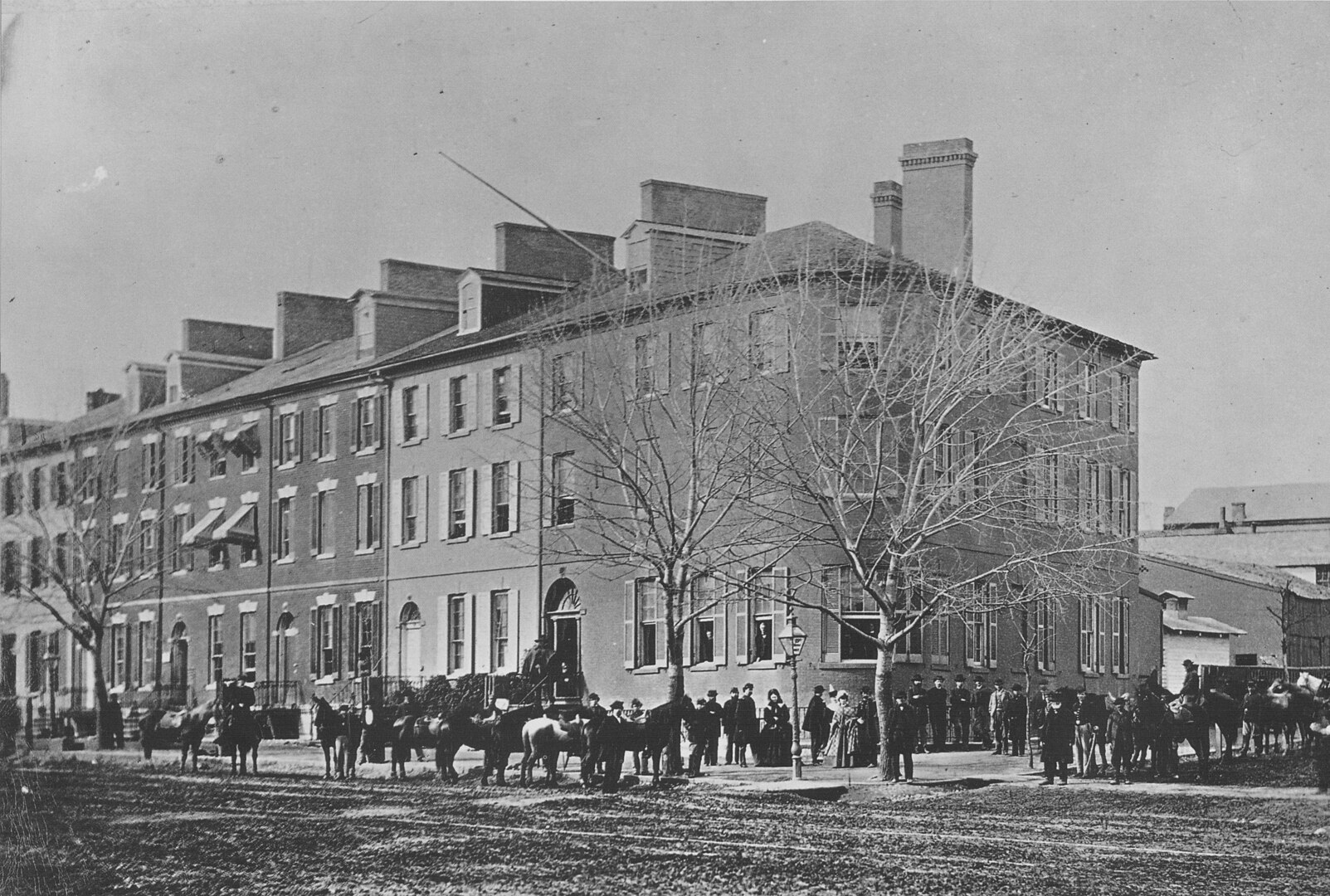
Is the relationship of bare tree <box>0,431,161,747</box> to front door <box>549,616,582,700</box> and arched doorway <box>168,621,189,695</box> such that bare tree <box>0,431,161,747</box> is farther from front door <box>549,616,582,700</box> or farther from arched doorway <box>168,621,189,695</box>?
front door <box>549,616,582,700</box>

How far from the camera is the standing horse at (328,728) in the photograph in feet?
95.5

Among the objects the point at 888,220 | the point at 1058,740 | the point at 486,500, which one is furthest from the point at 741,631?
the point at 1058,740

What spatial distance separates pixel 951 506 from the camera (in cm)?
2825

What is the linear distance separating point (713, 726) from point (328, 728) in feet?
20.8

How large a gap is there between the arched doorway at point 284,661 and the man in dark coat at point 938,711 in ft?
37.4

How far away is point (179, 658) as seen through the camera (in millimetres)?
31797

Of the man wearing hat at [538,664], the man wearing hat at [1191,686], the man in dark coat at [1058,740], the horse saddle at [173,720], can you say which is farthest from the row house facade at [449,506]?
the man in dark coat at [1058,740]

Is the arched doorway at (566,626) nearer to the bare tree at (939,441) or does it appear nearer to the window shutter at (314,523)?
the window shutter at (314,523)

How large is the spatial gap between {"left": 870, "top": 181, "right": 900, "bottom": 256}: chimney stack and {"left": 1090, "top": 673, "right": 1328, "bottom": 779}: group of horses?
861cm

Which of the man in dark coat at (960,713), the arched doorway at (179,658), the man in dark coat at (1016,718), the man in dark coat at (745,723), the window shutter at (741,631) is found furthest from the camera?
the window shutter at (741,631)

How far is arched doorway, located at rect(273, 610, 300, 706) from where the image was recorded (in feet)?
107

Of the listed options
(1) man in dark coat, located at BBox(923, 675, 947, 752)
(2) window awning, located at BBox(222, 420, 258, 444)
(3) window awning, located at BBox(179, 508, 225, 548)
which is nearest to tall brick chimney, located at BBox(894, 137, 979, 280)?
(1) man in dark coat, located at BBox(923, 675, 947, 752)

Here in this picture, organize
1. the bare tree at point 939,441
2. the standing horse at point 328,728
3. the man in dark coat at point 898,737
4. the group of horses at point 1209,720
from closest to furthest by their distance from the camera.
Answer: the group of horses at point 1209,720, the man in dark coat at point 898,737, the bare tree at point 939,441, the standing horse at point 328,728

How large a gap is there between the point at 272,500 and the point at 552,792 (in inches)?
372
